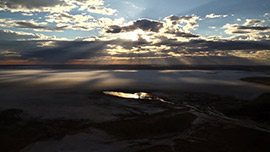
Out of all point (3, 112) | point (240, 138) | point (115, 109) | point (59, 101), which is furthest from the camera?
point (59, 101)

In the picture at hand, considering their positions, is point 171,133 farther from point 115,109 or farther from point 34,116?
point 34,116

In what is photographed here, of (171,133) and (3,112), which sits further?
(3,112)

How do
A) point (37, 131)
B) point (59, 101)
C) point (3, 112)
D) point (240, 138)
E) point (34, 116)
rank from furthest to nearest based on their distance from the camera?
point (59, 101) → point (3, 112) → point (34, 116) → point (37, 131) → point (240, 138)

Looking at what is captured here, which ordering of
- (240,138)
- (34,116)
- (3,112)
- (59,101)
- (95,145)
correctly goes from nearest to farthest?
(95,145), (240,138), (34,116), (3,112), (59,101)

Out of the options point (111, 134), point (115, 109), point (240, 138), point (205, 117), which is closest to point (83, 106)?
point (115, 109)

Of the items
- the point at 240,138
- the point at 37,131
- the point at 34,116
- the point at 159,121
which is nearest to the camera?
the point at 240,138

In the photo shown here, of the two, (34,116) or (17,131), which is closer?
(17,131)

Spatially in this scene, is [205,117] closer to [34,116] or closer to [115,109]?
[115,109]

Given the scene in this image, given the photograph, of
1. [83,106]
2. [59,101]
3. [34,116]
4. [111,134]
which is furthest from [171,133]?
[59,101]

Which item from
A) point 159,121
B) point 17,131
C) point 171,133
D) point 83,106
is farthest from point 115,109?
point 17,131
